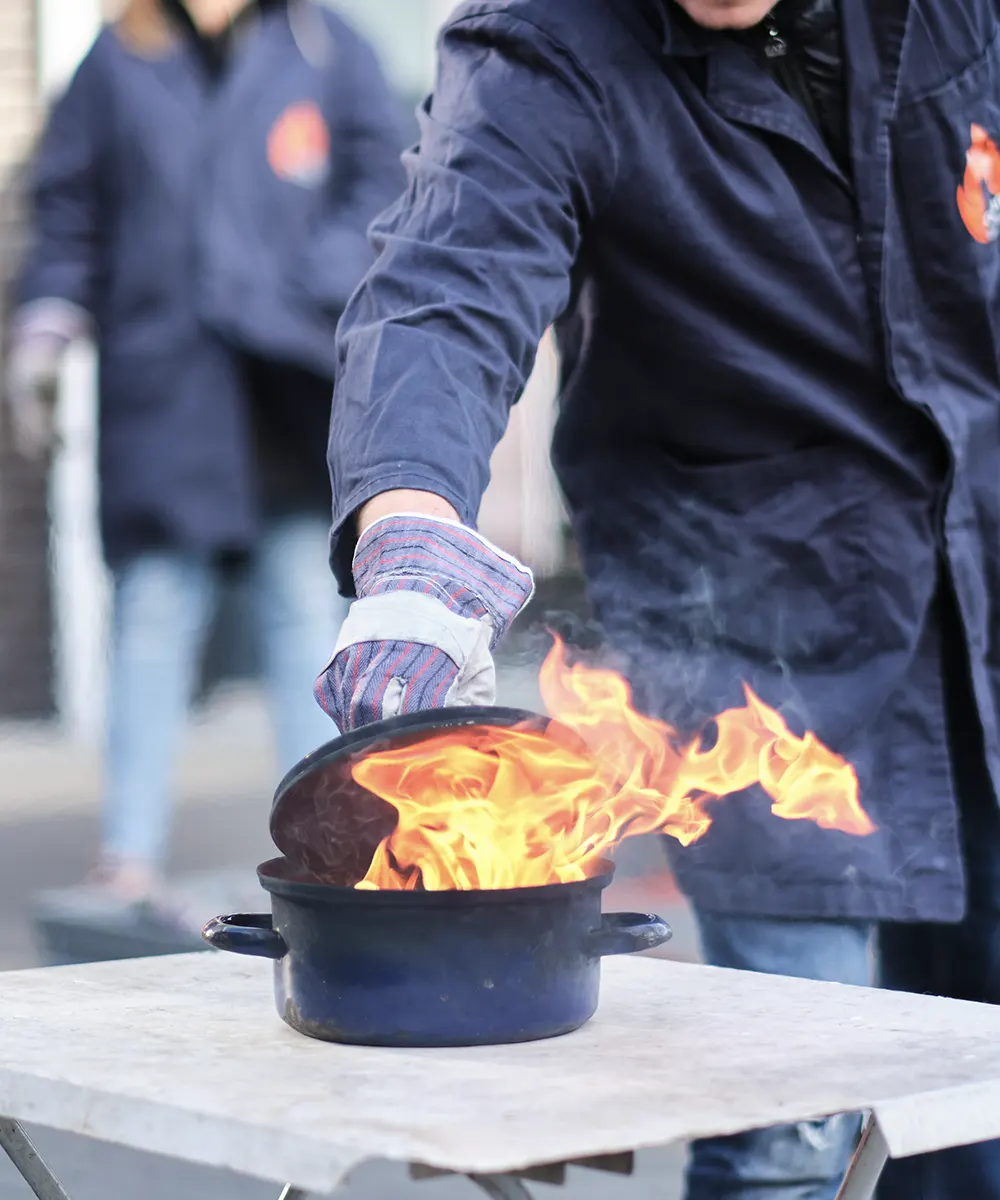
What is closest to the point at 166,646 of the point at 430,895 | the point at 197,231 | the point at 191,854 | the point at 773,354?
the point at 197,231

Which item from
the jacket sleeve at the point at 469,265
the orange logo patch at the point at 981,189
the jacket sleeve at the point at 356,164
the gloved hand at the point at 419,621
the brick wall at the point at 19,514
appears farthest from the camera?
the brick wall at the point at 19,514

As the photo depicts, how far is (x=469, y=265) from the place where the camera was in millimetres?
2049

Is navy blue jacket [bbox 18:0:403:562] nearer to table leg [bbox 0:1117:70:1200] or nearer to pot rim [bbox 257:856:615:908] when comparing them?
table leg [bbox 0:1117:70:1200]

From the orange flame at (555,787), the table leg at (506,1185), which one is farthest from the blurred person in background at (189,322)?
the table leg at (506,1185)

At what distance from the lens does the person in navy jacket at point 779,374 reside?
2.12 meters

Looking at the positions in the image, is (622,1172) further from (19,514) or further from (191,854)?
(19,514)

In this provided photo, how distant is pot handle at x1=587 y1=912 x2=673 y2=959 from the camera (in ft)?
5.51

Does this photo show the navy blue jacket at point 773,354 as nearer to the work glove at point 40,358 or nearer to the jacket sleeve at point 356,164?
the jacket sleeve at point 356,164

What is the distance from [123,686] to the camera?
454cm

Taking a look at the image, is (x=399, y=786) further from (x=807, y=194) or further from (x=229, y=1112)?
(x=807, y=194)

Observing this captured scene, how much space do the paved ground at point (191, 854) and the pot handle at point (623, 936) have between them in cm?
39

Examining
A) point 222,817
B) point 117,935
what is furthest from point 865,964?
point 222,817

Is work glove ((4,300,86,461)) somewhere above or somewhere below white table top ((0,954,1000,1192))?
below

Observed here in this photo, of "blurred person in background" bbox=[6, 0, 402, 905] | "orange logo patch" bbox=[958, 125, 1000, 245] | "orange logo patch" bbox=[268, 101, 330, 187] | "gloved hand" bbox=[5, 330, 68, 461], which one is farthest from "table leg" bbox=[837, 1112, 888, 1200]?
"orange logo patch" bbox=[268, 101, 330, 187]
